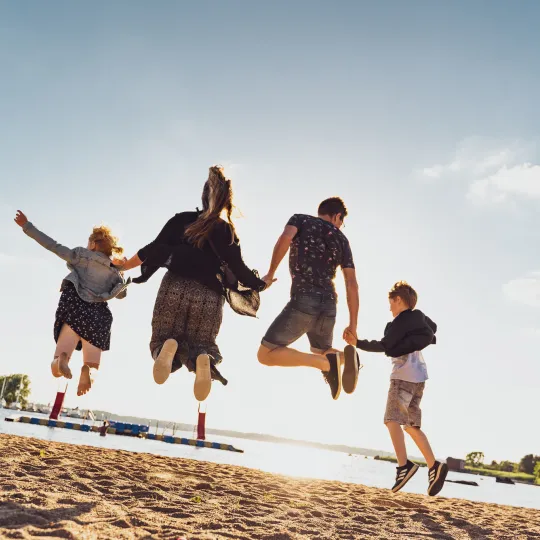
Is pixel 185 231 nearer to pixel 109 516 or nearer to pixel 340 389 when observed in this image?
pixel 340 389

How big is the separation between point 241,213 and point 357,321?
1803 millimetres

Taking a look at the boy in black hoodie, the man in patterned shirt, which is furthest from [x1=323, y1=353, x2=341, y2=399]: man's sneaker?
the boy in black hoodie

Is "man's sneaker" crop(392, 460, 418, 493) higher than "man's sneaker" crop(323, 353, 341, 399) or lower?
lower

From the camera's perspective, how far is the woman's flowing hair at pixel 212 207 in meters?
5.39

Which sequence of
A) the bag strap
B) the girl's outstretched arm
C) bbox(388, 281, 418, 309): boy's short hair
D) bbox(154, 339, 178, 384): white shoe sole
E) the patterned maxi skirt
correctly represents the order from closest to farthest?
bbox(154, 339, 178, 384): white shoe sole, the patterned maxi skirt, the bag strap, the girl's outstretched arm, bbox(388, 281, 418, 309): boy's short hair

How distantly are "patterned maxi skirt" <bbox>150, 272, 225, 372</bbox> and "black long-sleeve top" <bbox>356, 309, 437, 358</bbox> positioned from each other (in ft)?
6.64

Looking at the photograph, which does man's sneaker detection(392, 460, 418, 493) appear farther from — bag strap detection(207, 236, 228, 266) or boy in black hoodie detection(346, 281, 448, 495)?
bag strap detection(207, 236, 228, 266)

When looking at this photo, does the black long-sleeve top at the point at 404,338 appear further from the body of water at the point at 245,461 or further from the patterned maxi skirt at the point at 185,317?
the body of water at the point at 245,461

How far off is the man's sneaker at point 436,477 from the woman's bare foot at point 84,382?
167 inches

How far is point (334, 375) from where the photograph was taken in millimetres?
5535

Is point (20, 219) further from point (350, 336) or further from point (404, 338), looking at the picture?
point (404, 338)

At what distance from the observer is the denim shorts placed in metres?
5.57

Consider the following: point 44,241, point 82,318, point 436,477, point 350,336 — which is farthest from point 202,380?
point 436,477

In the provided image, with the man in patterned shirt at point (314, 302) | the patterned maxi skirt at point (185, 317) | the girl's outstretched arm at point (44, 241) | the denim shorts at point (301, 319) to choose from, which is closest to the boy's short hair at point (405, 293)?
the man in patterned shirt at point (314, 302)
